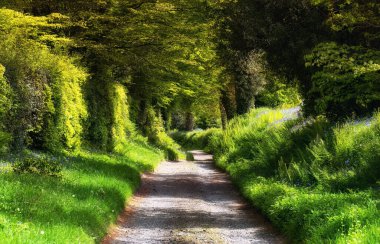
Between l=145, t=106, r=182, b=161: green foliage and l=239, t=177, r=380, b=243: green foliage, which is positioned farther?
l=145, t=106, r=182, b=161: green foliage

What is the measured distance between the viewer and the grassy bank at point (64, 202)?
7402mm

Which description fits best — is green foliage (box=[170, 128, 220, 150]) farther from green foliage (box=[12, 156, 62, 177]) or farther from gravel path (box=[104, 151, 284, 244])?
green foliage (box=[12, 156, 62, 177])

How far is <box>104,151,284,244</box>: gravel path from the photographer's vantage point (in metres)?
10.3

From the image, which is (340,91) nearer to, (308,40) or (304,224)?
(308,40)

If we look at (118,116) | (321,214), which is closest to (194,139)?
(118,116)

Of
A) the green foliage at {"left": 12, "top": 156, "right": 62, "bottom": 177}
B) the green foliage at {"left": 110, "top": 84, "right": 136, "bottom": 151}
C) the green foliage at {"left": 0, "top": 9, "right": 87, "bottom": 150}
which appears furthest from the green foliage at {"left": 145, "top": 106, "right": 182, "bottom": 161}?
the green foliage at {"left": 12, "top": 156, "right": 62, "bottom": 177}

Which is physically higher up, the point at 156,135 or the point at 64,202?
the point at 156,135

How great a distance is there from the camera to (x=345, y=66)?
12.0 meters

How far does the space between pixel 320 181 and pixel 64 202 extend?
5.96 metres

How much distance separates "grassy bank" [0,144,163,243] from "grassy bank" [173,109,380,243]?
3.83 meters

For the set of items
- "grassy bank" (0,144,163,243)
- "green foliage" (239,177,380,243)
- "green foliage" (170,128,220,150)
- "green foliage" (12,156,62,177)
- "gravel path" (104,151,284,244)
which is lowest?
"gravel path" (104,151,284,244)

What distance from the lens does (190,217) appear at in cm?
1240

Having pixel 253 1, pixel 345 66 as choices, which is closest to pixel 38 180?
pixel 345 66

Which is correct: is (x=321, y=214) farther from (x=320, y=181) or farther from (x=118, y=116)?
(x=118, y=116)
